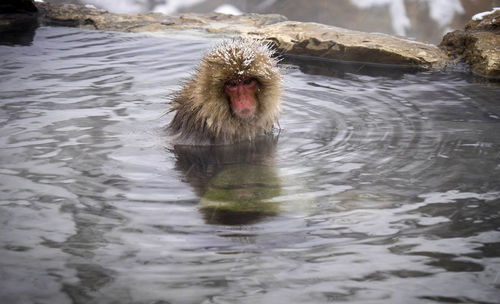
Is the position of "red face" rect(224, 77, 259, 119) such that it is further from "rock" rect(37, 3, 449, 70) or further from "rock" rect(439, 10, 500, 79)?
"rock" rect(439, 10, 500, 79)

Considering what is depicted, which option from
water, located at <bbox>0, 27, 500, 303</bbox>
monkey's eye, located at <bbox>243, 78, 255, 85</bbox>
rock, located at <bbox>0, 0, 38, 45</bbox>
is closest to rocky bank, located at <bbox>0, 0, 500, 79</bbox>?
water, located at <bbox>0, 27, 500, 303</bbox>

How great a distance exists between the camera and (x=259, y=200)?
306cm

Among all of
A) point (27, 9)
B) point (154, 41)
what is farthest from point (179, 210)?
point (27, 9)

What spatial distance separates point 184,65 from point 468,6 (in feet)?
18.2

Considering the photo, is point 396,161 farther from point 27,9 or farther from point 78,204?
point 27,9

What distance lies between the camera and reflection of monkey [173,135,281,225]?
9.52ft

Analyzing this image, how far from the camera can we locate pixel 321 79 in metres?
6.01

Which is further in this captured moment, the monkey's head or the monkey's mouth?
the monkey's mouth

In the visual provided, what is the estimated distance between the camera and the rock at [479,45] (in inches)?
239

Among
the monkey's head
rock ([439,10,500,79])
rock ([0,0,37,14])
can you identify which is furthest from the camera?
rock ([0,0,37,14])

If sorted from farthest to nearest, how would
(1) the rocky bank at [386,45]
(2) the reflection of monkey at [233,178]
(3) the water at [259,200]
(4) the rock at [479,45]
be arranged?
(1) the rocky bank at [386,45] < (4) the rock at [479,45] < (2) the reflection of monkey at [233,178] < (3) the water at [259,200]

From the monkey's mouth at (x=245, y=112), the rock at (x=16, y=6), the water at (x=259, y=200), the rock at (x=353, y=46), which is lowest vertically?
the water at (x=259, y=200)

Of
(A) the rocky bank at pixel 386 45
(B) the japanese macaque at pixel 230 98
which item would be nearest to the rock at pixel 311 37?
(A) the rocky bank at pixel 386 45

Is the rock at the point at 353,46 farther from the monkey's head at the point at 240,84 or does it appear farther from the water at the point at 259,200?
the monkey's head at the point at 240,84
